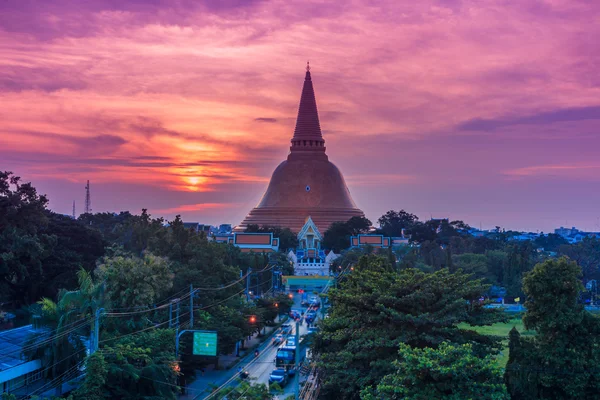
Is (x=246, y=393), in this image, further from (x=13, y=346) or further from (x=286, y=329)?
(x=286, y=329)

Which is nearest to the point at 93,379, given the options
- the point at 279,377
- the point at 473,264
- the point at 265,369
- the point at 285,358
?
the point at 279,377

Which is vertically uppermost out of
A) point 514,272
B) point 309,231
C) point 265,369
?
point 309,231

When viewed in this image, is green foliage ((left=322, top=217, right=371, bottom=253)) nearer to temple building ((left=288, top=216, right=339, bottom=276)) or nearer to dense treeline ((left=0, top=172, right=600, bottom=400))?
temple building ((left=288, top=216, right=339, bottom=276))

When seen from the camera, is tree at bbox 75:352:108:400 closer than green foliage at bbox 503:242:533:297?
Yes

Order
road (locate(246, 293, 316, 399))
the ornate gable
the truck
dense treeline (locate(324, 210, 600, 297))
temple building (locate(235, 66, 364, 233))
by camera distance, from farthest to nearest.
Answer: temple building (locate(235, 66, 364, 233)) → the ornate gable → dense treeline (locate(324, 210, 600, 297)) → the truck → road (locate(246, 293, 316, 399))

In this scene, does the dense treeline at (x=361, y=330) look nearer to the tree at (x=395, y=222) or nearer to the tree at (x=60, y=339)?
the tree at (x=60, y=339)

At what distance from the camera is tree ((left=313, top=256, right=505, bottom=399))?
898 inches

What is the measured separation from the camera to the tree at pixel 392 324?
2280cm

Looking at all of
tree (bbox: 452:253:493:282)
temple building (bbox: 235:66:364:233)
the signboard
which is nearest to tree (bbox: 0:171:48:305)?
the signboard

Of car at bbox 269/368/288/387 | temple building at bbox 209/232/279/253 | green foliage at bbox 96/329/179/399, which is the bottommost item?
car at bbox 269/368/288/387

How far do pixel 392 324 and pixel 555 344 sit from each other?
508 cm

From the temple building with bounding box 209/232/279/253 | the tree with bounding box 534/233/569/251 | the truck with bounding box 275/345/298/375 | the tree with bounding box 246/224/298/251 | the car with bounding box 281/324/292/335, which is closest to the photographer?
the truck with bounding box 275/345/298/375

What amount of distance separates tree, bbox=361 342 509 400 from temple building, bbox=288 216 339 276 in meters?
62.3

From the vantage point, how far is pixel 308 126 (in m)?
103
